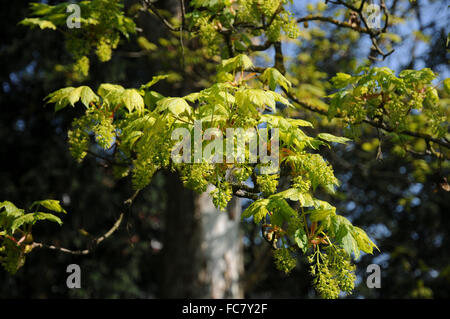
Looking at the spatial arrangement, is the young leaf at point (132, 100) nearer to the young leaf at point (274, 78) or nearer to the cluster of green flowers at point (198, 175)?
the cluster of green flowers at point (198, 175)

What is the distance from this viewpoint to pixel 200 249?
4.84 m

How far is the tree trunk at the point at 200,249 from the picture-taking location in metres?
4.73

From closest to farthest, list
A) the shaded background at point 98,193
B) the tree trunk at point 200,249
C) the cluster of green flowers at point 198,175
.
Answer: the cluster of green flowers at point 198,175 → the tree trunk at point 200,249 → the shaded background at point 98,193

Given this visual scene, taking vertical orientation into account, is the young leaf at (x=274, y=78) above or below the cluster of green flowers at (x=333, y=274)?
above

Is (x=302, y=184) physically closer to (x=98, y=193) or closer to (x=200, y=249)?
(x=200, y=249)

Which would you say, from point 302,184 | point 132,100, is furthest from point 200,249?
point 302,184

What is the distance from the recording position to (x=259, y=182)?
194cm

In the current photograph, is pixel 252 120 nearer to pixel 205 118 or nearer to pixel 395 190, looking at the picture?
pixel 205 118

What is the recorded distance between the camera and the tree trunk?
15.5 ft

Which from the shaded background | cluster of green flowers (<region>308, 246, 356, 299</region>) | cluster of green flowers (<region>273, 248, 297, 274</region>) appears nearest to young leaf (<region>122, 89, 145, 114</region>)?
cluster of green flowers (<region>273, 248, 297, 274</region>)

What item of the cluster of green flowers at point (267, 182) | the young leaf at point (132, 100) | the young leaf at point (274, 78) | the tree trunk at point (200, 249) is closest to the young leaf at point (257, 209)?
the cluster of green flowers at point (267, 182)

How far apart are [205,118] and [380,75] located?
1104mm

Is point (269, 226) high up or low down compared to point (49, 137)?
down
